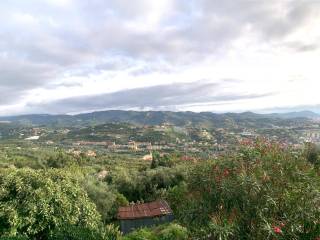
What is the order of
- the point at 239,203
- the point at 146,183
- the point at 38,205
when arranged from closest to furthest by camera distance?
the point at 239,203
the point at 38,205
the point at 146,183

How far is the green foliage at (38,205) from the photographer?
22.0 metres

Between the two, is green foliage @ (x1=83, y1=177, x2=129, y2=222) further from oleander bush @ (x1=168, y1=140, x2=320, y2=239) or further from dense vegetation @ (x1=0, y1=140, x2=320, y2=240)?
oleander bush @ (x1=168, y1=140, x2=320, y2=239)

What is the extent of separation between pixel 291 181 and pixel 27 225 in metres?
16.8

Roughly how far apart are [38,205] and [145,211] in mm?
17507

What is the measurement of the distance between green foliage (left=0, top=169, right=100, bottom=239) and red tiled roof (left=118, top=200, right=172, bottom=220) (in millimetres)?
12213

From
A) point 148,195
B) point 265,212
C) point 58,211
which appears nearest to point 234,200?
point 265,212

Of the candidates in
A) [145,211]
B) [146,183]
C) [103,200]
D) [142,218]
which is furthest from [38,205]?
[146,183]

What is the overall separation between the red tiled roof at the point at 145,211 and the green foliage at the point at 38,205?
1221cm

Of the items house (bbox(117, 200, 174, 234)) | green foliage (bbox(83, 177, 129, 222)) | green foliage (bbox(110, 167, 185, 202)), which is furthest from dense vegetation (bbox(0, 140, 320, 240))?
green foliage (bbox(110, 167, 185, 202))

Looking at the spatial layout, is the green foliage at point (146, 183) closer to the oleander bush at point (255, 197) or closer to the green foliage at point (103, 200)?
the green foliage at point (103, 200)

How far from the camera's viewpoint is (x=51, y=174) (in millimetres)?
26359

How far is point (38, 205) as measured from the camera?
22688 millimetres

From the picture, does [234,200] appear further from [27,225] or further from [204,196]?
[27,225]

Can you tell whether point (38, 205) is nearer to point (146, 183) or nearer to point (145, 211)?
point (145, 211)
